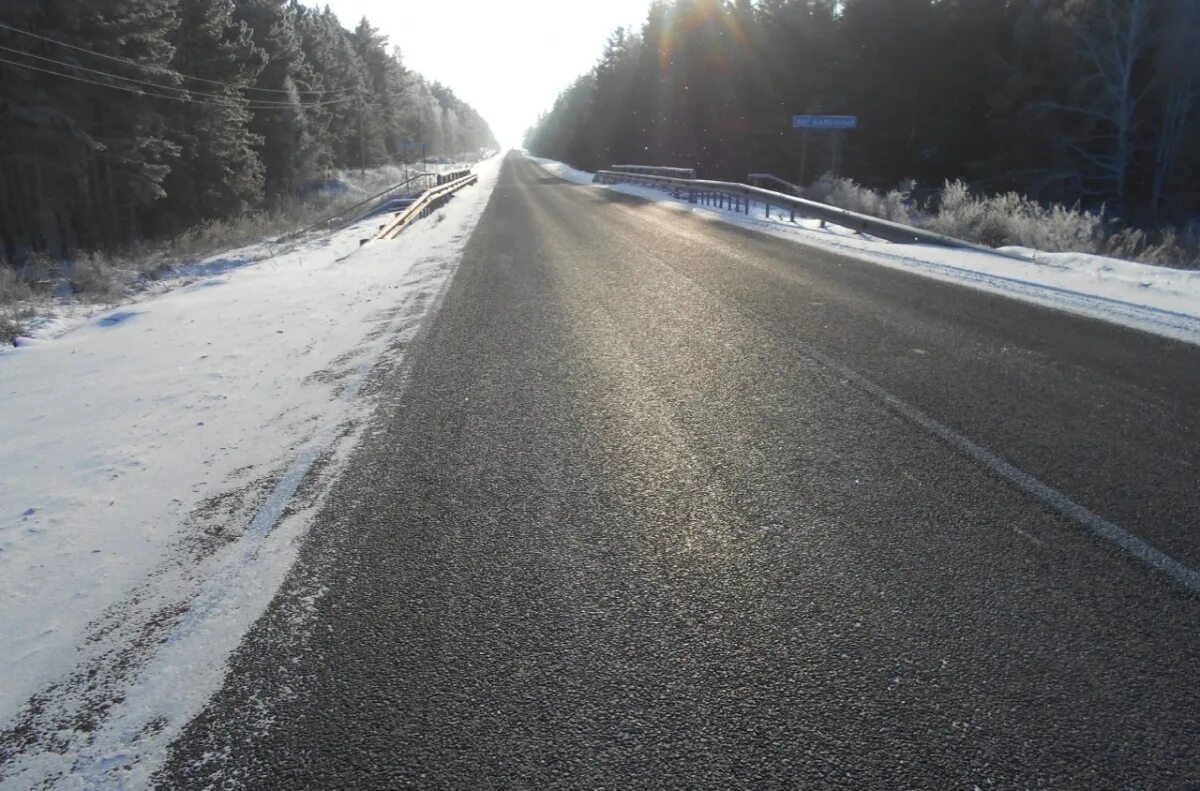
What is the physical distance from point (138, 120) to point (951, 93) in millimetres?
39068

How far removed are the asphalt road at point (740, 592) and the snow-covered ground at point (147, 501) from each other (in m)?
0.24

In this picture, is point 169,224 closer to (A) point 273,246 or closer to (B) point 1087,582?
(A) point 273,246

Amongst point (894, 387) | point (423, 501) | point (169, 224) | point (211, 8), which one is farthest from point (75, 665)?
point (211, 8)

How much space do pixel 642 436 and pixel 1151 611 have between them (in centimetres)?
254

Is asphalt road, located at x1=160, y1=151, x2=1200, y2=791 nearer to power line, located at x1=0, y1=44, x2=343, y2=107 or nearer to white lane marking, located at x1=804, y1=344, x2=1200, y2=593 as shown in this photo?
white lane marking, located at x1=804, y1=344, x2=1200, y2=593

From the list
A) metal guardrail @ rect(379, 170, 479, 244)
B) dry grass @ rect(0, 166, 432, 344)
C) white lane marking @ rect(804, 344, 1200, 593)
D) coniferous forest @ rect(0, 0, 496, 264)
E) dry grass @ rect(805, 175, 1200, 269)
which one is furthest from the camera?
coniferous forest @ rect(0, 0, 496, 264)

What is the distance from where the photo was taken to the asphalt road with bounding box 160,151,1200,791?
74.1 inches

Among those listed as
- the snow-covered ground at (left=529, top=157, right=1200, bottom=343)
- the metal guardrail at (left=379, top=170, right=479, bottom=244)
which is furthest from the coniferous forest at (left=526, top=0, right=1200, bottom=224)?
the metal guardrail at (left=379, top=170, right=479, bottom=244)

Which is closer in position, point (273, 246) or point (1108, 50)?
→ point (273, 246)

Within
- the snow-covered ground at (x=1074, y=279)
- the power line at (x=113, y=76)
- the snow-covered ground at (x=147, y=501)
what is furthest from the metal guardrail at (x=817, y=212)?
the power line at (x=113, y=76)

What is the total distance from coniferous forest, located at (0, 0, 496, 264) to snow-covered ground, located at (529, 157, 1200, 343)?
2512 cm

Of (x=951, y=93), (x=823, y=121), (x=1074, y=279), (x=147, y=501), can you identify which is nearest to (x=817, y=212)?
(x=1074, y=279)

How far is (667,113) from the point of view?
5606cm

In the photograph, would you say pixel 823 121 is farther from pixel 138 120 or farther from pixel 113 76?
pixel 113 76
